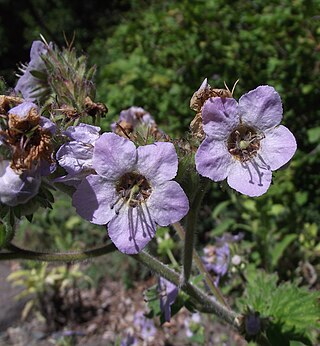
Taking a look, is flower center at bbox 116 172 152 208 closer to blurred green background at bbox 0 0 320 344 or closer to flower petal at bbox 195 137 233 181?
flower petal at bbox 195 137 233 181

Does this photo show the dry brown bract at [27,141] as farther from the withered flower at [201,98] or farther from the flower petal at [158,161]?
the withered flower at [201,98]

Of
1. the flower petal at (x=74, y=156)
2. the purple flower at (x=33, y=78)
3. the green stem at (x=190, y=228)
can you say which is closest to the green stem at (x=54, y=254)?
the green stem at (x=190, y=228)

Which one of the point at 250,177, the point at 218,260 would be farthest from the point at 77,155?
the point at 218,260

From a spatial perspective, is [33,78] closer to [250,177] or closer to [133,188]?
[133,188]

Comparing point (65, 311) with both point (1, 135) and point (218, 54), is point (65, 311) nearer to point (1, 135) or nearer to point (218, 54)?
point (218, 54)

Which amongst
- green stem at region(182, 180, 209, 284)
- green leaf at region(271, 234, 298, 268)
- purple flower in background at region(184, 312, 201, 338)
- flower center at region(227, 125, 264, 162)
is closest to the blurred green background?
green leaf at region(271, 234, 298, 268)

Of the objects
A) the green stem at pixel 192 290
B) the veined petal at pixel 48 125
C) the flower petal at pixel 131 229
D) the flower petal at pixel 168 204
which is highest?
the veined petal at pixel 48 125

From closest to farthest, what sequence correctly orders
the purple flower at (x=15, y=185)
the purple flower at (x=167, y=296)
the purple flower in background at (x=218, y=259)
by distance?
the purple flower at (x=15, y=185) < the purple flower at (x=167, y=296) < the purple flower in background at (x=218, y=259)

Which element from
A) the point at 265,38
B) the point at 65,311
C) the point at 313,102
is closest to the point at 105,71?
the point at 265,38
